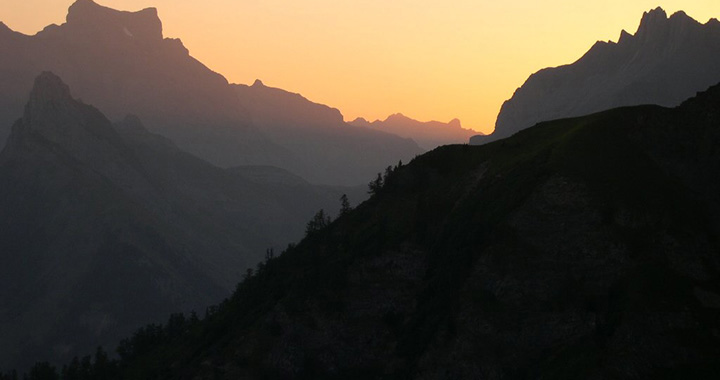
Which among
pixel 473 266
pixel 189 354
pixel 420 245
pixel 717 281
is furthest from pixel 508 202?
pixel 189 354

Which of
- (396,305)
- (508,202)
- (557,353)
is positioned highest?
(508,202)

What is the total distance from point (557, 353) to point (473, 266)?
783 inches

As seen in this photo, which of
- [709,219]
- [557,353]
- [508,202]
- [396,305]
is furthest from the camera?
[396,305]

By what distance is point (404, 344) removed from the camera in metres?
122

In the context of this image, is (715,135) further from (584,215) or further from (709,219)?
(584,215)

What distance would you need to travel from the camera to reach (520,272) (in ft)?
365

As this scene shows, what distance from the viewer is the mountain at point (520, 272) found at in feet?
327

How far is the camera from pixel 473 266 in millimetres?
117125

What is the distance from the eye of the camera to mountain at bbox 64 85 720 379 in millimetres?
99625

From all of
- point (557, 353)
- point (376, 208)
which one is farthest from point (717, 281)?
point (376, 208)

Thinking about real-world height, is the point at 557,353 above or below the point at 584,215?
below

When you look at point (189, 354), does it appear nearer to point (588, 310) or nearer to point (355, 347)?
point (355, 347)

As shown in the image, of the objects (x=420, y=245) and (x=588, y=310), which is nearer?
(x=588, y=310)

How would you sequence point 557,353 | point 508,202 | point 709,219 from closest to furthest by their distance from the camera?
point 557,353, point 709,219, point 508,202
